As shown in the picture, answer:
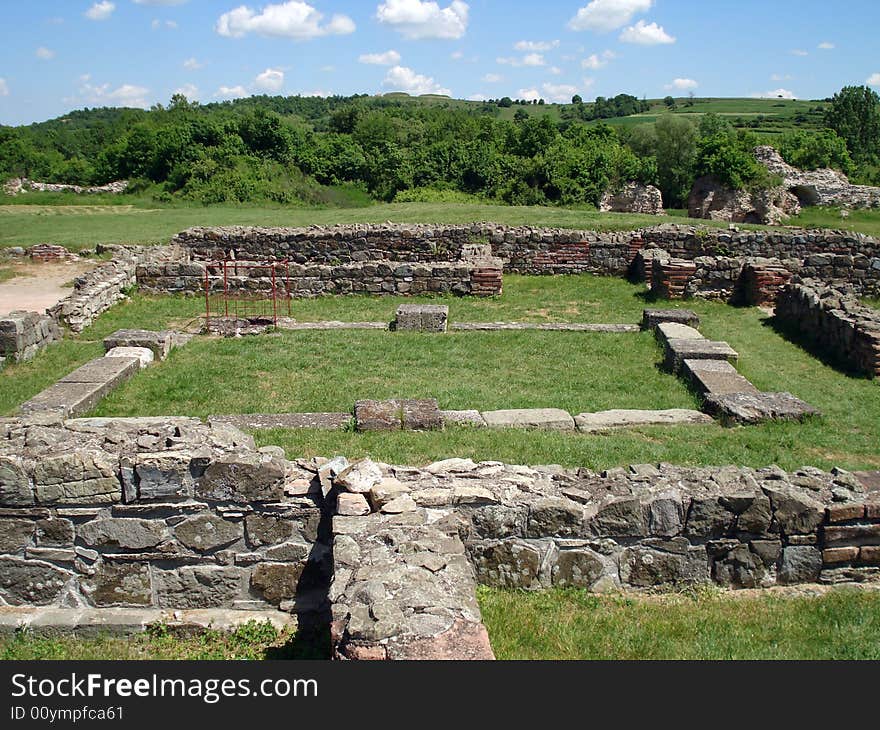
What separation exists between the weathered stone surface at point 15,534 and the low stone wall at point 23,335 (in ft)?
21.6

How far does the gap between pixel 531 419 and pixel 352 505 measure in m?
3.48

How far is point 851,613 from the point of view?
4742mm

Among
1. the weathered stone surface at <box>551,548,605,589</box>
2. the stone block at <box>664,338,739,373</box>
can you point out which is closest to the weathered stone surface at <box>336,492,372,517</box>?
the weathered stone surface at <box>551,548,605,589</box>

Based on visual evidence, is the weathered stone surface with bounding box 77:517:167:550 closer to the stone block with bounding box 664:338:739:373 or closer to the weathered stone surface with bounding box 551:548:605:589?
the weathered stone surface with bounding box 551:548:605:589

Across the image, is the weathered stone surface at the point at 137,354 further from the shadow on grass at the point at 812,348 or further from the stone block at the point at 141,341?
the shadow on grass at the point at 812,348

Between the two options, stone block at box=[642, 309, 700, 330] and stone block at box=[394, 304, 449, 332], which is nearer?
stone block at box=[394, 304, 449, 332]

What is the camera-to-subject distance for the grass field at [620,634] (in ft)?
14.1

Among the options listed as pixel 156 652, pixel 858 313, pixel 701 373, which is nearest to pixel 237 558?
pixel 156 652

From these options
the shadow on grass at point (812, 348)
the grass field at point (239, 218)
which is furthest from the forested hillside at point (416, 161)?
the shadow on grass at point (812, 348)

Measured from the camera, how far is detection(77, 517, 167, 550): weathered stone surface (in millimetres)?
4906

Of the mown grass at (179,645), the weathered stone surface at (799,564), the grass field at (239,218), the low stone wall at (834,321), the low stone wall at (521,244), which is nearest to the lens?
the mown grass at (179,645)

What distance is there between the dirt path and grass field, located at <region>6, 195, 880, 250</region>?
4.67 ft

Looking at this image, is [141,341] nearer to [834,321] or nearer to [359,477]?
[359,477]

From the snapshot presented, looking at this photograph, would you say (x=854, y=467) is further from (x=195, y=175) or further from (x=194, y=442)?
(x=195, y=175)
